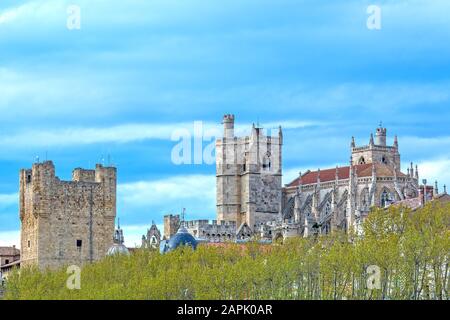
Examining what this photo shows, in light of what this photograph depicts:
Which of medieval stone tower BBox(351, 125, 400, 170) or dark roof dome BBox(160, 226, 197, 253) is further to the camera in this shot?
medieval stone tower BBox(351, 125, 400, 170)

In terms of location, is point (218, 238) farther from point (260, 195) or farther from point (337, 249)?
point (337, 249)

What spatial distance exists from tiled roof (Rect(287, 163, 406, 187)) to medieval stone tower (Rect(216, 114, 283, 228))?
375 cm

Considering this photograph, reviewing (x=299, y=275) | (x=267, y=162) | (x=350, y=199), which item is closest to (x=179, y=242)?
(x=299, y=275)

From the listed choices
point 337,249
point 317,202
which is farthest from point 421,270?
point 317,202

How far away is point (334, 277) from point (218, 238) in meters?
77.0

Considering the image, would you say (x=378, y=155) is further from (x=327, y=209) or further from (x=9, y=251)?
(x=9, y=251)

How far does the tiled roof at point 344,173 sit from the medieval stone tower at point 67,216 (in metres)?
52.6

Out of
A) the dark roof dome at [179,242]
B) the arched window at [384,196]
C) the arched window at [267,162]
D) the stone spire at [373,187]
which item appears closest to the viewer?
the dark roof dome at [179,242]

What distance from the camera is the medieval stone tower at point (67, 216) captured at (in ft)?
418

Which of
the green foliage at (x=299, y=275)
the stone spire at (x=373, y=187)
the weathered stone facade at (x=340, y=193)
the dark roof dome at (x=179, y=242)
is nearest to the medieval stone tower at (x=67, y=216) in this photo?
the dark roof dome at (x=179, y=242)

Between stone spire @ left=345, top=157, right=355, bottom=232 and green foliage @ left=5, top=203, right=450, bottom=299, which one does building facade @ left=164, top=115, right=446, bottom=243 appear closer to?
stone spire @ left=345, top=157, right=355, bottom=232

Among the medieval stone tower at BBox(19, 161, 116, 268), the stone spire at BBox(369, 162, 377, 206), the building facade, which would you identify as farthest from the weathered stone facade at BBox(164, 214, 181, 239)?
the medieval stone tower at BBox(19, 161, 116, 268)

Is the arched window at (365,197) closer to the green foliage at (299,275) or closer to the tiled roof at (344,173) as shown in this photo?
the tiled roof at (344,173)

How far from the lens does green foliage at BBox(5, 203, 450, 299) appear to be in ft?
307
